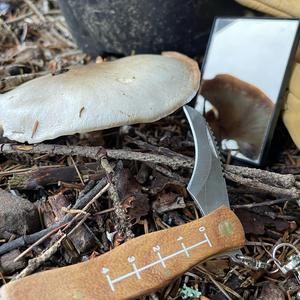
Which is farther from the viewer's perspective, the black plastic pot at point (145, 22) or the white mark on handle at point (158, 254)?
the black plastic pot at point (145, 22)

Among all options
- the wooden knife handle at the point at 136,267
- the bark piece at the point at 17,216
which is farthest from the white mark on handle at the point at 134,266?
the bark piece at the point at 17,216

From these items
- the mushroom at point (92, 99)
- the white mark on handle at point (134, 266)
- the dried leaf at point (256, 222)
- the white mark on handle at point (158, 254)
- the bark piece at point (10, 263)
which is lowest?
the bark piece at point (10, 263)

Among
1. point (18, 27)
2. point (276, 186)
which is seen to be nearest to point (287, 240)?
point (276, 186)

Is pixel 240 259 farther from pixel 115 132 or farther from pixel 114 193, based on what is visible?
pixel 115 132

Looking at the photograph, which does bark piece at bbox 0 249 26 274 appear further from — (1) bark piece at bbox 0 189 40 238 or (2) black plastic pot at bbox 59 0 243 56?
(2) black plastic pot at bbox 59 0 243 56

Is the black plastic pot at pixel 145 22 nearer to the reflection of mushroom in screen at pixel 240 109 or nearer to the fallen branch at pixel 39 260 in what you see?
the reflection of mushroom in screen at pixel 240 109

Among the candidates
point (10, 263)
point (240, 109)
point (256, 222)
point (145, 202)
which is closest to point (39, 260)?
point (10, 263)
